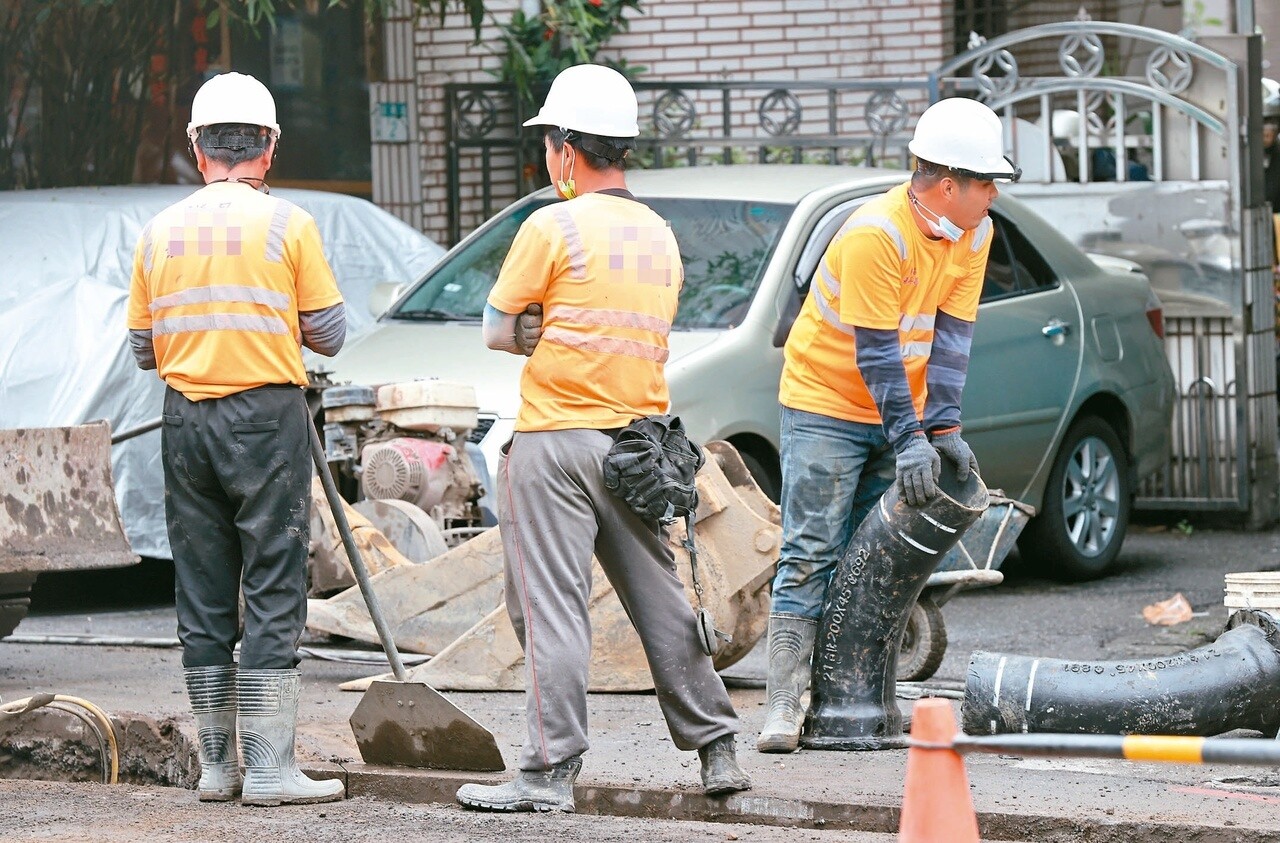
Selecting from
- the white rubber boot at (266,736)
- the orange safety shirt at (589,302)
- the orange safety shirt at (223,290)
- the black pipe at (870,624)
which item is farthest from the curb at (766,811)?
the orange safety shirt at (223,290)

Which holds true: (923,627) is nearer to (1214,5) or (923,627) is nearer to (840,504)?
(840,504)

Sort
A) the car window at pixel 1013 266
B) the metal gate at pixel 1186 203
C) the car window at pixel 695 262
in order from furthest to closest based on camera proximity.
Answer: the metal gate at pixel 1186 203, the car window at pixel 1013 266, the car window at pixel 695 262

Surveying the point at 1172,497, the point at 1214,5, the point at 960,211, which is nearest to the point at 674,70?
the point at 1214,5

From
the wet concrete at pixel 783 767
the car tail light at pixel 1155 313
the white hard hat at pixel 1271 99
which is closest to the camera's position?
the wet concrete at pixel 783 767

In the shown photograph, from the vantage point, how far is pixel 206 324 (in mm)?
5102

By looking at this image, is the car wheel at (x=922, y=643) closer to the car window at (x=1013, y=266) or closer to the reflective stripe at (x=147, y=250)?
the car window at (x=1013, y=266)

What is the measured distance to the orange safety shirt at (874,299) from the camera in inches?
215

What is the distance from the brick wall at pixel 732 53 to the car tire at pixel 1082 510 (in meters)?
3.77

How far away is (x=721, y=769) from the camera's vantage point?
5.04m

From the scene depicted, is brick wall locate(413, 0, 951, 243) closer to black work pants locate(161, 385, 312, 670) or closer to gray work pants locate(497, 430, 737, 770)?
black work pants locate(161, 385, 312, 670)

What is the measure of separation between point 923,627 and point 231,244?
106 inches

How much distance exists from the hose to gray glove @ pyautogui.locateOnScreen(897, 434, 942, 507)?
93.8 inches

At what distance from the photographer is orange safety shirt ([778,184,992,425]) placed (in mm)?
5453

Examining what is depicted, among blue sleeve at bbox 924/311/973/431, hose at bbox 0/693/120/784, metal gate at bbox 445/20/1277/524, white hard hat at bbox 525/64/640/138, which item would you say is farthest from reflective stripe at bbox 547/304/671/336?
metal gate at bbox 445/20/1277/524
